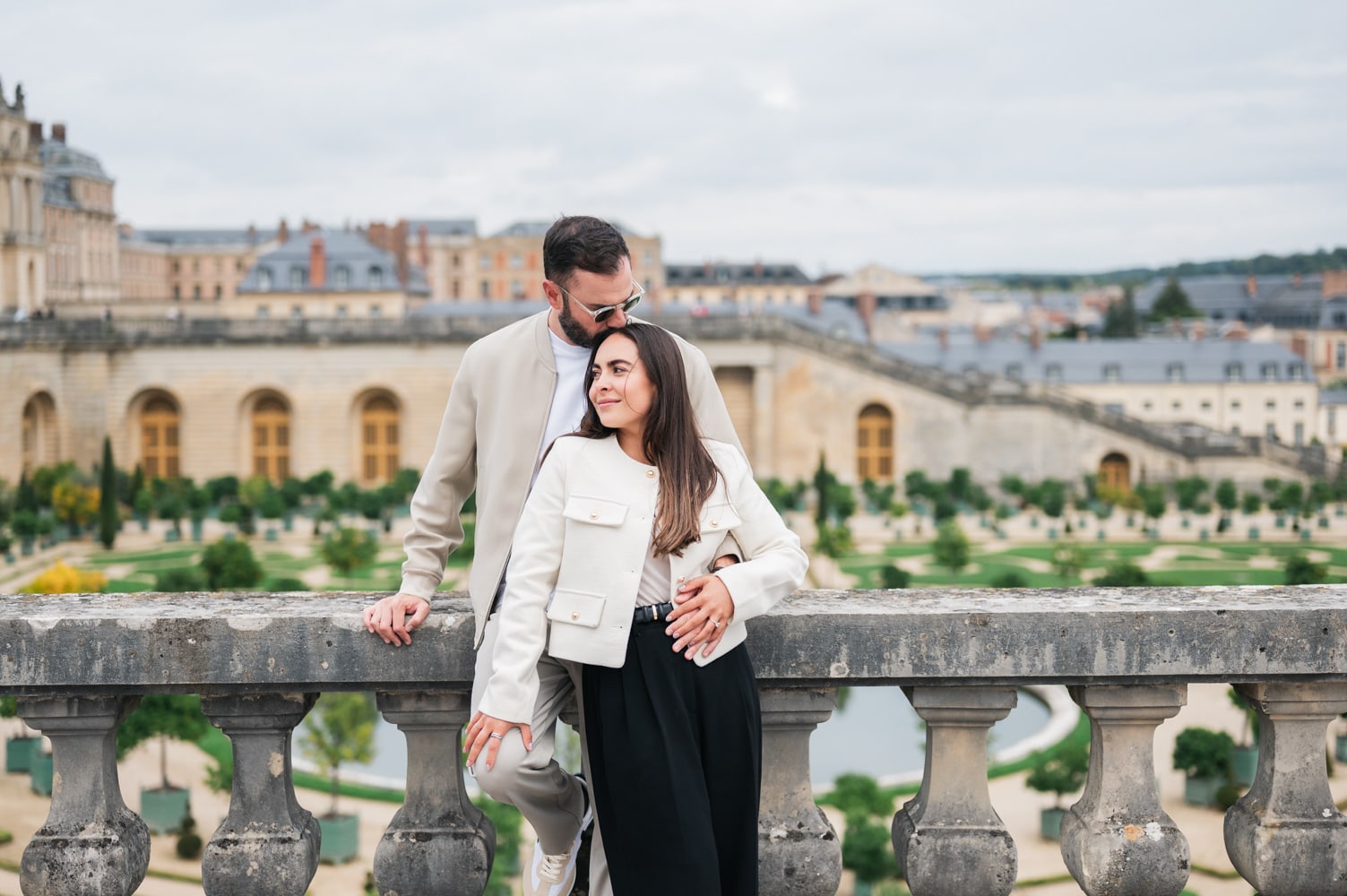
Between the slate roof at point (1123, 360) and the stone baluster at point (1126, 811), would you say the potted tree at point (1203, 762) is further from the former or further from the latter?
the slate roof at point (1123, 360)

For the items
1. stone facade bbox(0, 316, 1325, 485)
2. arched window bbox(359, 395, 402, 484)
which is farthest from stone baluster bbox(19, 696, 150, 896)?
arched window bbox(359, 395, 402, 484)

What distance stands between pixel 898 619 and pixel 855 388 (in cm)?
4057

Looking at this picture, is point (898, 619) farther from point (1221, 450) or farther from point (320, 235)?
point (320, 235)

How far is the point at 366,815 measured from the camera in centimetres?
1694

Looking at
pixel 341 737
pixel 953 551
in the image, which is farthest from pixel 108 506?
pixel 953 551

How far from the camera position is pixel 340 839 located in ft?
49.9

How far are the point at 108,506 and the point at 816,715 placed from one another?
34.1m

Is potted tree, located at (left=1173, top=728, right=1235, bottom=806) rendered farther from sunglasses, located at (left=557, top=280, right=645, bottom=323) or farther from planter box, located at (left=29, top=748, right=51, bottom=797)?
sunglasses, located at (left=557, top=280, right=645, bottom=323)

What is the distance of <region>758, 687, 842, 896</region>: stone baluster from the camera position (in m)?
3.83

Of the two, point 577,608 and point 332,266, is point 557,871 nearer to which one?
point 577,608

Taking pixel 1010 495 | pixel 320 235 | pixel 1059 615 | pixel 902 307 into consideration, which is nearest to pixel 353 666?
pixel 1059 615

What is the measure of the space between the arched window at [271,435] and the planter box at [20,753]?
89.5 ft

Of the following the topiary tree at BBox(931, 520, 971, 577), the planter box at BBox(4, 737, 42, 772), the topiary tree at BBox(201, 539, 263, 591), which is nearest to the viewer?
the planter box at BBox(4, 737, 42, 772)

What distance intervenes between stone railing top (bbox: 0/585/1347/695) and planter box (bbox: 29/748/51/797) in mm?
13991
